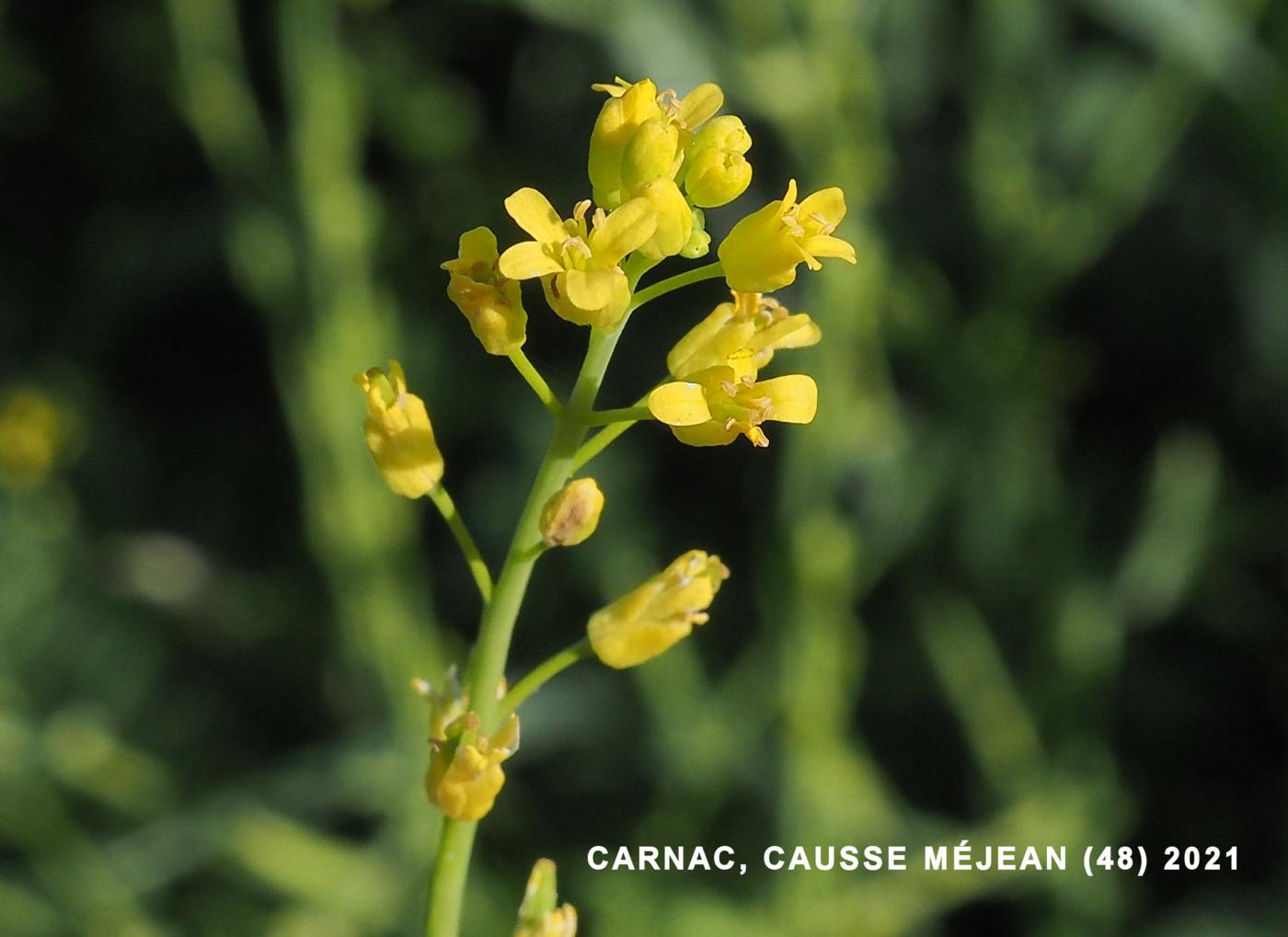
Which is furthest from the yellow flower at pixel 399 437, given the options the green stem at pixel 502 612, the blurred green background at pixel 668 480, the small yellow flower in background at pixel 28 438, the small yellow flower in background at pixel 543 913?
the small yellow flower in background at pixel 28 438

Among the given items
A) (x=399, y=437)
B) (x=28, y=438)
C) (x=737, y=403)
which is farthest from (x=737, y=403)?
(x=28, y=438)

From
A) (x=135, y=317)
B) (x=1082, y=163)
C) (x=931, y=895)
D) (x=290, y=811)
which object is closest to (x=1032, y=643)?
(x=931, y=895)

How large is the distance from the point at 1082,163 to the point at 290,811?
1.44 m

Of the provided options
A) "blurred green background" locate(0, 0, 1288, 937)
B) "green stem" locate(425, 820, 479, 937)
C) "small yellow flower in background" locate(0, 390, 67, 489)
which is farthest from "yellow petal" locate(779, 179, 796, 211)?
"small yellow flower in background" locate(0, 390, 67, 489)

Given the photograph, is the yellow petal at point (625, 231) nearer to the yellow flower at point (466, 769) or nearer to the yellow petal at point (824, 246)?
the yellow petal at point (824, 246)

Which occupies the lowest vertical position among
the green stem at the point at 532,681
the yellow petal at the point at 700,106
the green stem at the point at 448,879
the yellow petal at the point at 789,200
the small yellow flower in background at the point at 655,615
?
the green stem at the point at 448,879

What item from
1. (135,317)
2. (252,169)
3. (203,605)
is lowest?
(203,605)

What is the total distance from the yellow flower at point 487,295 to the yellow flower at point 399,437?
68 millimetres

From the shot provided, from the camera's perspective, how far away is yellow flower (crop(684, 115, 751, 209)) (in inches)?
30.5

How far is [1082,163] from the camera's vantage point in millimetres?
2045

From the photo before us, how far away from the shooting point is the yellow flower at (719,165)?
2.54 ft

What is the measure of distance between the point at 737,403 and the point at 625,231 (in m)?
0.12

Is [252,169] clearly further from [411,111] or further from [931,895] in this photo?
[931,895]

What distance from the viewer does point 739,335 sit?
79 centimetres
